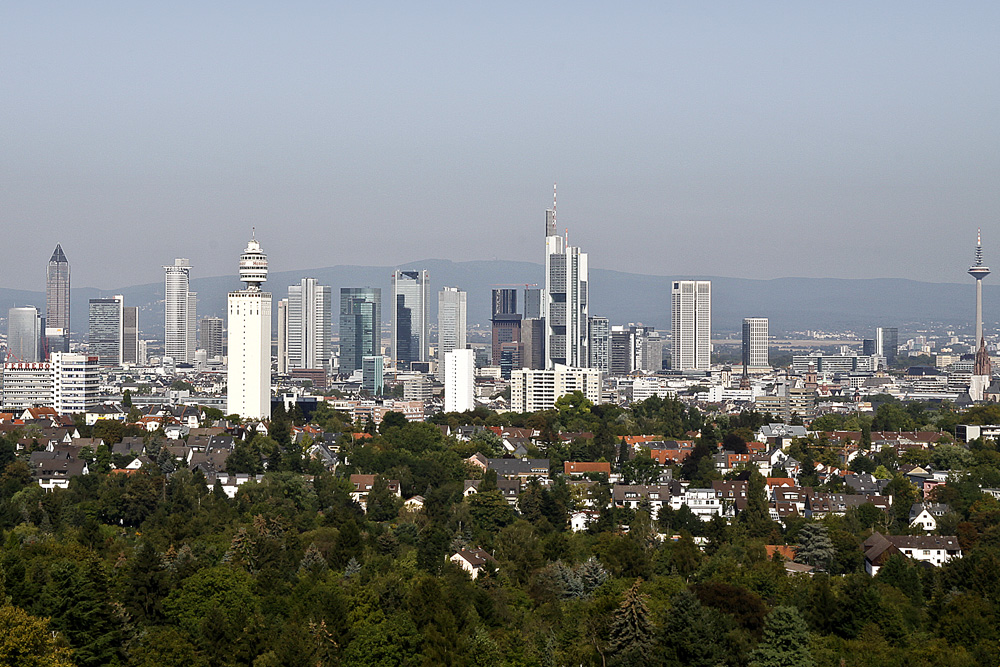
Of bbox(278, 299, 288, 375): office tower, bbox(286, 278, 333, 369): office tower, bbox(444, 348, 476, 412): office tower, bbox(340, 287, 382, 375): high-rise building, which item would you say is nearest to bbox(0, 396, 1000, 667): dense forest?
bbox(444, 348, 476, 412): office tower

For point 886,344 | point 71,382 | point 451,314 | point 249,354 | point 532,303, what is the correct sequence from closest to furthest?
point 249,354 < point 71,382 < point 532,303 < point 886,344 < point 451,314

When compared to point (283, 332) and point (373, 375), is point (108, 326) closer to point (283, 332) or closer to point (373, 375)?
point (283, 332)

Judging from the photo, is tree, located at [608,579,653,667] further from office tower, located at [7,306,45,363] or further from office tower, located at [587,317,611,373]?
office tower, located at [7,306,45,363]

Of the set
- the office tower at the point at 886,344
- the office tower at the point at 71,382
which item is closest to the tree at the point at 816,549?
the office tower at the point at 71,382

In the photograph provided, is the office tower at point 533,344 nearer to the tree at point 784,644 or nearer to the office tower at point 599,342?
the office tower at point 599,342

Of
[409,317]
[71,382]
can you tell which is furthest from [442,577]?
[409,317]

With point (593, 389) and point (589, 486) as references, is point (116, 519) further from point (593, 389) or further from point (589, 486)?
point (593, 389)
